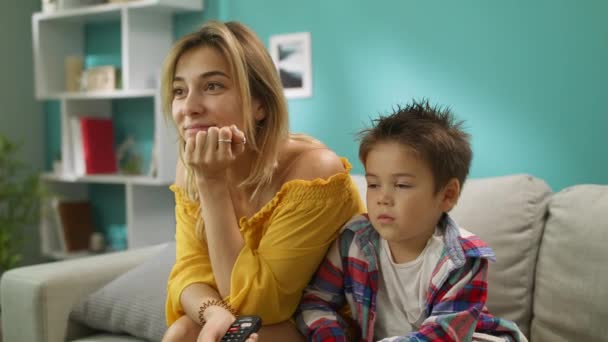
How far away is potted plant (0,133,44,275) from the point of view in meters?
3.21

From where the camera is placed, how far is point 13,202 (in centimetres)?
340

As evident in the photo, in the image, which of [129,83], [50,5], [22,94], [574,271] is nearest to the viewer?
[574,271]

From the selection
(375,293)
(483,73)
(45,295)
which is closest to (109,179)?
(45,295)

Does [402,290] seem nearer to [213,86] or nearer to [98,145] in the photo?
[213,86]

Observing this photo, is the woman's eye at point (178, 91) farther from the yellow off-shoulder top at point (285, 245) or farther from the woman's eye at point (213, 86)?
the yellow off-shoulder top at point (285, 245)

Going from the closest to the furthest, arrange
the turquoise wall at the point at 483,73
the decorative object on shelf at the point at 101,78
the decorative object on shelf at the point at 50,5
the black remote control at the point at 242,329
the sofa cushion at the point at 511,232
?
the black remote control at the point at 242,329
the sofa cushion at the point at 511,232
the turquoise wall at the point at 483,73
the decorative object on shelf at the point at 101,78
the decorative object on shelf at the point at 50,5

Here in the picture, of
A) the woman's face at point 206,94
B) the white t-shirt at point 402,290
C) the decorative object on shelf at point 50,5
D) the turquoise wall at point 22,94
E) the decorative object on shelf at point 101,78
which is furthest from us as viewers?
the turquoise wall at point 22,94

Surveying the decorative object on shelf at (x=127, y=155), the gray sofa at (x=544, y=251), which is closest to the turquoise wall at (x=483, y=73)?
the gray sofa at (x=544, y=251)

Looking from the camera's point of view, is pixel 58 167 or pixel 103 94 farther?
pixel 58 167

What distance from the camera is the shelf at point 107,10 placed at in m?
2.89

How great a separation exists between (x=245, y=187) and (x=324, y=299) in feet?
1.05

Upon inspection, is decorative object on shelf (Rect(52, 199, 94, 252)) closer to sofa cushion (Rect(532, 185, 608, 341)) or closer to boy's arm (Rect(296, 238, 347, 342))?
boy's arm (Rect(296, 238, 347, 342))

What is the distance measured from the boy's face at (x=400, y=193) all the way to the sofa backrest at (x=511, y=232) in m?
0.41

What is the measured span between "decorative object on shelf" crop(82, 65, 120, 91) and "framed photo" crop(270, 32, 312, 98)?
871 millimetres
